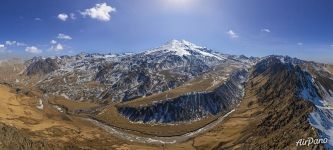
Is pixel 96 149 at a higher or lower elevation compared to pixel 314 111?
lower

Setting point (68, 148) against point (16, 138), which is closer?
point (16, 138)

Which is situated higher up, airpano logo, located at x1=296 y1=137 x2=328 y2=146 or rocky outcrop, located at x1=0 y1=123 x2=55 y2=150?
airpano logo, located at x1=296 y1=137 x2=328 y2=146

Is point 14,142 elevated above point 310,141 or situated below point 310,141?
below

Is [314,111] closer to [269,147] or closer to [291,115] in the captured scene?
[291,115]

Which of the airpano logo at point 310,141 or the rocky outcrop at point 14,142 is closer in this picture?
the airpano logo at point 310,141

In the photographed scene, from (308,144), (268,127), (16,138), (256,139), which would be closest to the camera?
(308,144)

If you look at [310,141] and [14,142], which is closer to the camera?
[310,141]

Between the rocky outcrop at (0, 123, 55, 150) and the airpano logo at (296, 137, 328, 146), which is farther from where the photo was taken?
the rocky outcrop at (0, 123, 55, 150)

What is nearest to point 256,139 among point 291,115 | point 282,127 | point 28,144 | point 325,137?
point 282,127

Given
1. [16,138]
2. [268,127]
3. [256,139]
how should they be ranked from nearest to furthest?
[16,138], [256,139], [268,127]

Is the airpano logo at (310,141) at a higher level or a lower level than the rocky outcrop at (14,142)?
higher
